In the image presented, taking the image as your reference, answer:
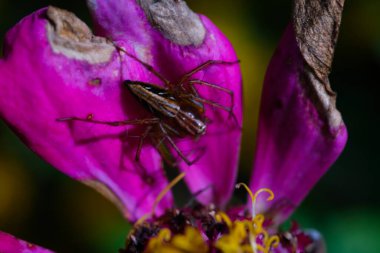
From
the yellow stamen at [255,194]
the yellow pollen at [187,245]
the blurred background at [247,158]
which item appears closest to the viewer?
the yellow pollen at [187,245]

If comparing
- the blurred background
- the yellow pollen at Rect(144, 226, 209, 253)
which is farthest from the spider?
the blurred background

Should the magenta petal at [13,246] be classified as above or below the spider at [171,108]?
below

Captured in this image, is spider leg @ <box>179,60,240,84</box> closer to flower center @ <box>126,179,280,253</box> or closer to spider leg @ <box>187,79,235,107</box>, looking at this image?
spider leg @ <box>187,79,235,107</box>

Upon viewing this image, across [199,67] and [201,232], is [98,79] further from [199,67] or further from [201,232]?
[201,232]

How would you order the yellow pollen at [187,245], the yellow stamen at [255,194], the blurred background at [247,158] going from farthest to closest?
the blurred background at [247,158]
the yellow stamen at [255,194]
the yellow pollen at [187,245]

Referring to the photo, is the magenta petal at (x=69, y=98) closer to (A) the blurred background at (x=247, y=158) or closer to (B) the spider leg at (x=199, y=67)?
(B) the spider leg at (x=199, y=67)

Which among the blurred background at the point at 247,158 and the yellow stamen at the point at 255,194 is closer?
the yellow stamen at the point at 255,194

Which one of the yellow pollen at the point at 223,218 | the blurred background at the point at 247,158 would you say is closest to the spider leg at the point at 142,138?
the yellow pollen at the point at 223,218

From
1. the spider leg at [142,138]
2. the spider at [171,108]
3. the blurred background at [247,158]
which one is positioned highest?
the spider at [171,108]

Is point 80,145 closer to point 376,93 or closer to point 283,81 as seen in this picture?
point 283,81
